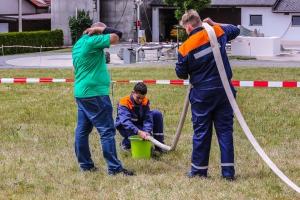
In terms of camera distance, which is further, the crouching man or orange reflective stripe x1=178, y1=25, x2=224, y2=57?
the crouching man

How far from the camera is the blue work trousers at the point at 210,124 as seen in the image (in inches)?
297

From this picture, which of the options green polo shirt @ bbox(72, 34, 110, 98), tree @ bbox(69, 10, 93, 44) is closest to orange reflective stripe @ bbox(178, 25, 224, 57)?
green polo shirt @ bbox(72, 34, 110, 98)

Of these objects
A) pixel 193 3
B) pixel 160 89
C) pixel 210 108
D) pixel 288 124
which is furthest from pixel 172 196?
pixel 193 3

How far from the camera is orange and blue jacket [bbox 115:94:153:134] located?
8709 mm

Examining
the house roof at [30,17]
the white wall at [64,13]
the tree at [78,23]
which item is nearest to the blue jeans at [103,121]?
the tree at [78,23]

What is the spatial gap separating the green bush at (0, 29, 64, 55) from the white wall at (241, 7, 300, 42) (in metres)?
12.7

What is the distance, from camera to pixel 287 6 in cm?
4503

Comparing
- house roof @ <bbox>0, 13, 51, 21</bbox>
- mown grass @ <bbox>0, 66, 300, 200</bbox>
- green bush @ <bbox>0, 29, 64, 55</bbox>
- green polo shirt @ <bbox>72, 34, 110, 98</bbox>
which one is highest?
house roof @ <bbox>0, 13, 51, 21</bbox>

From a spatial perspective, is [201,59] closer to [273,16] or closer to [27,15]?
[273,16]

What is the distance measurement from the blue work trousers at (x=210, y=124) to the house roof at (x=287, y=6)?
125 ft

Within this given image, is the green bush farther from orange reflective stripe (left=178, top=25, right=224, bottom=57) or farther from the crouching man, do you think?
orange reflective stripe (left=178, top=25, right=224, bottom=57)

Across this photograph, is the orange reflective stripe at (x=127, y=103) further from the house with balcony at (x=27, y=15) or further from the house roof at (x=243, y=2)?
the house with balcony at (x=27, y=15)

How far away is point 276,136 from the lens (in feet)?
34.7

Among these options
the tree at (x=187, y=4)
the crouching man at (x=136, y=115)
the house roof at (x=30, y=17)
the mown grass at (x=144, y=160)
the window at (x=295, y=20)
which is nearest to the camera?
the mown grass at (x=144, y=160)
